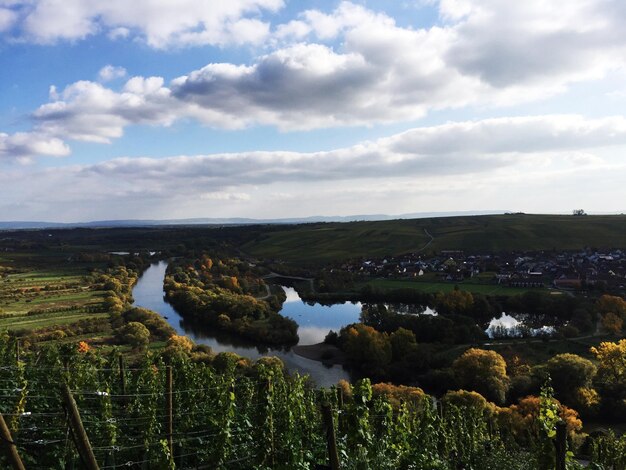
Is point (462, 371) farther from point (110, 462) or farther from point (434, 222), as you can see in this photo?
point (434, 222)

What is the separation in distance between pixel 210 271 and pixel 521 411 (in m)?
89.0

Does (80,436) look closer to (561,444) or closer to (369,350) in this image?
(561,444)

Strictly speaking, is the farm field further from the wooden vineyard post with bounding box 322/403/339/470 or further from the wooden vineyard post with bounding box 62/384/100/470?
the wooden vineyard post with bounding box 322/403/339/470

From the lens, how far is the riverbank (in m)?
49.2

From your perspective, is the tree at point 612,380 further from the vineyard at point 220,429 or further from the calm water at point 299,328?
the calm water at point 299,328

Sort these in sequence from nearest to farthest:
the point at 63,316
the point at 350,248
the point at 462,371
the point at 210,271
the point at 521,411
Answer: the point at 521,411 → the point at 462,371 → the point at 63,316 → the point at 210,271 → the point at 350,248

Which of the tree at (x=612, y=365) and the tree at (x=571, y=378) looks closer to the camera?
the tree at (x=571, y=378)

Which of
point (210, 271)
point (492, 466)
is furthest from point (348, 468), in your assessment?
point (210, 271)

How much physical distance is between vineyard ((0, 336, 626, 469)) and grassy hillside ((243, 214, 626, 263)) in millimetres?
118561

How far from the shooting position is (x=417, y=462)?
31.5 feet

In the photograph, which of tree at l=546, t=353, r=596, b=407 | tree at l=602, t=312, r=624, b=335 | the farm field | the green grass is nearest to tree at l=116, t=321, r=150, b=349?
the farm field

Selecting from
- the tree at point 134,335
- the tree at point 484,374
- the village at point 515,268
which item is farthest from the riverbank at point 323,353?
the village at point 515,268

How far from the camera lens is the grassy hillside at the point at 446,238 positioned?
12962 centimetres

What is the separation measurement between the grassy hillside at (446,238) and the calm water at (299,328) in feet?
163
